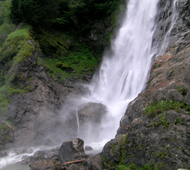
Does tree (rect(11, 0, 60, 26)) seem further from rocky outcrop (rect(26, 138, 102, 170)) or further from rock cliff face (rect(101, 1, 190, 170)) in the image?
rock cliff face (rect(101, 1, 190, 170))

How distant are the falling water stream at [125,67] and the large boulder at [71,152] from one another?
12.0 ft

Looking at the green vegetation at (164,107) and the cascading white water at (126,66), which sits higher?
the cascading white water at (126,66)

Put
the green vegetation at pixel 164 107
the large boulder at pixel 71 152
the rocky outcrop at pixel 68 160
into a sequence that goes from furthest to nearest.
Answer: the large boulder at pixel 71 152 < the rocky outcrop at pixel 68 160 < the green vegetation at pixel 164 107

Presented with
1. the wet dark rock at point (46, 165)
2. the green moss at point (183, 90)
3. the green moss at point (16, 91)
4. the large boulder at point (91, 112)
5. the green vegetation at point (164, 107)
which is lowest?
the wet dark rock at point (46, 165)

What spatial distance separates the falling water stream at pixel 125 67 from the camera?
53.8 feet

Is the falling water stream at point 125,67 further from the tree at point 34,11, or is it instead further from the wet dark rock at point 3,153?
the tree at point 34,11

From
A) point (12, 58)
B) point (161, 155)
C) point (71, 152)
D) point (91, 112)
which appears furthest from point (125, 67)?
point (161, 155)

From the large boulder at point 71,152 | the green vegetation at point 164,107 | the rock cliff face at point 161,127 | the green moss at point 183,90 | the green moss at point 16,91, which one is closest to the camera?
the rock cliff face at point 161,127

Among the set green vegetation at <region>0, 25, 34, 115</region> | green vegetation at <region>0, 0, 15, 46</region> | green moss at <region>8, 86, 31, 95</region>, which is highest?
green vegetation at <region>0, 0, 15, 46</region>

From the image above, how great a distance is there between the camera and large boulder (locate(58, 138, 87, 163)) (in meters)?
10.3

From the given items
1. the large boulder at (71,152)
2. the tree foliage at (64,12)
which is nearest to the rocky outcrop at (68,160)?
the large boulder at (71,152)

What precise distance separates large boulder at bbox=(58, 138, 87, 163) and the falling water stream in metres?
3.66

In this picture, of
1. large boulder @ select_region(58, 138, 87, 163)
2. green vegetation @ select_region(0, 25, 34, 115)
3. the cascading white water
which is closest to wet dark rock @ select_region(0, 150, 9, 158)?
green vegetation @ select_region(0, 25, 34, 115)

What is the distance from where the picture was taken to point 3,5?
95.1ft
